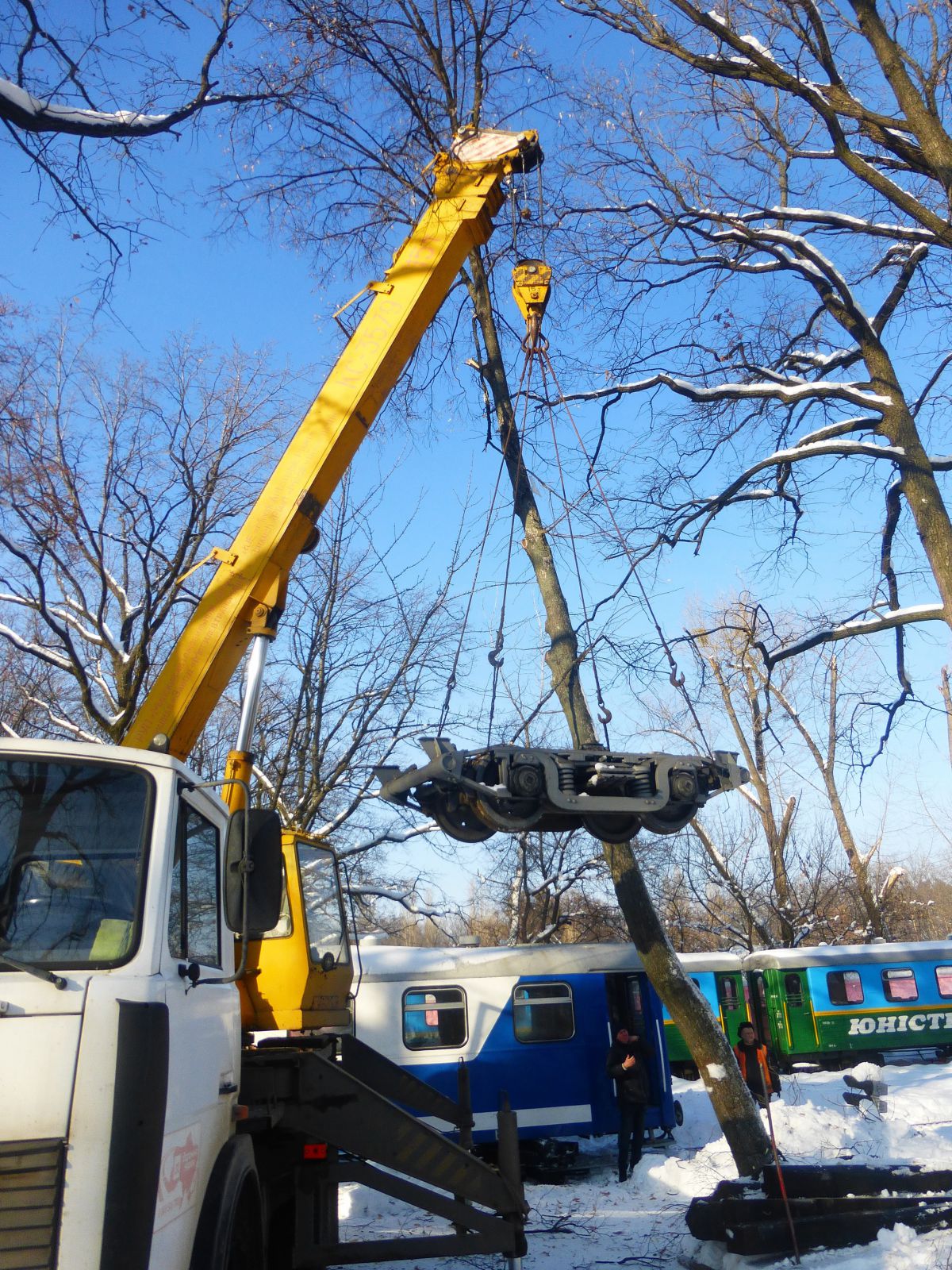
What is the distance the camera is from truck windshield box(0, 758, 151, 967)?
322 centimetres

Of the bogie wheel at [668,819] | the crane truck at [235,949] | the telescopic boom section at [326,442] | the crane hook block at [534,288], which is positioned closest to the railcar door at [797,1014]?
the crane truck at [235,949]

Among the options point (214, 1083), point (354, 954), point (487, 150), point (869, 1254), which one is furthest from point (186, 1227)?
point (354, 954)

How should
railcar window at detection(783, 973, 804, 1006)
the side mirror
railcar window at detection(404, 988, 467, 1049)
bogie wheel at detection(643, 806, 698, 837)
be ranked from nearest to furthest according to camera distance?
1. the side mirror
2. bogie wheel at detection(643, 806, 698, 837)
3. railcar window at detection(404, 988, 467, 1049)
4. railcar window at detection(783, 973, 804, 1006)

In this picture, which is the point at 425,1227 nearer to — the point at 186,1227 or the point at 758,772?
the point at 186,1227

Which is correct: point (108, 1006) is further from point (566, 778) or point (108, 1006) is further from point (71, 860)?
point (566, 778)

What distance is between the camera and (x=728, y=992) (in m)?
23.1

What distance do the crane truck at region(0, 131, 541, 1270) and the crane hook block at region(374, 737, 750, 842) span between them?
1.10 m

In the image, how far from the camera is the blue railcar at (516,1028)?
45.5 feet

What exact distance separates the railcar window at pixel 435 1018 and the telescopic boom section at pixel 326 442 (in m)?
9.34

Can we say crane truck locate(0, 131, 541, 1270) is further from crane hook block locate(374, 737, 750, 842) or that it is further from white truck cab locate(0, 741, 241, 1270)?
crane hook block locate(374, 737, 750, 842)

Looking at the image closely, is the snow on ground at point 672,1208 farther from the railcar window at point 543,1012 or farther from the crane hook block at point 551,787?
the crane hook block at point 551,787

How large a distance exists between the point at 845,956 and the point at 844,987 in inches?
26.6

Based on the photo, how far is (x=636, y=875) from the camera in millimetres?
9719

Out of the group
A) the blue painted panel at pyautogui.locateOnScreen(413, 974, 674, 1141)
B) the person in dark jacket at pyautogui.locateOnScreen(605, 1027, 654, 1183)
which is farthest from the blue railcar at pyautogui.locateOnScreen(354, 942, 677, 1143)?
the person in dark jacket at pyautogui.locateOnScreen(605, 1027, 654, 1183)
